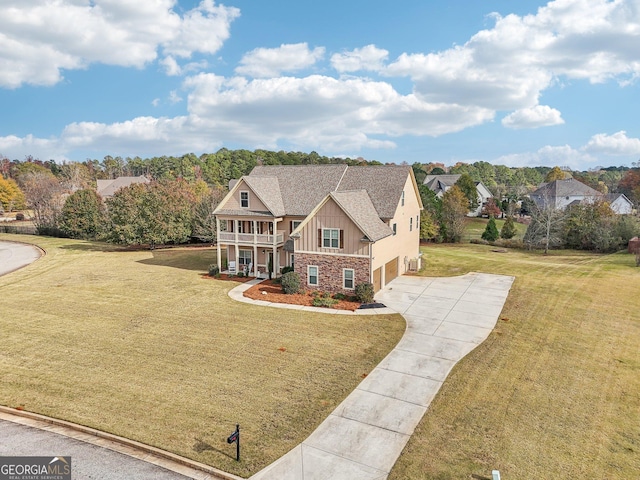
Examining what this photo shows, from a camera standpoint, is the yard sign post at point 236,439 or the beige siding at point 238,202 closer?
the yard sign post at point 236,439

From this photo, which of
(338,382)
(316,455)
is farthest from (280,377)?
(316,455)

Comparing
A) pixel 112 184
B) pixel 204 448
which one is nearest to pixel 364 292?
pixel 204 448

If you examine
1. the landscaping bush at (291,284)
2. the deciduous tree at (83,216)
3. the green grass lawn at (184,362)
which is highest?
the deciduous tree at (83,216)

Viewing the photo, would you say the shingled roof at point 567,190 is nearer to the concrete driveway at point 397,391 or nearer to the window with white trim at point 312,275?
the concrete driveway at point 397,391

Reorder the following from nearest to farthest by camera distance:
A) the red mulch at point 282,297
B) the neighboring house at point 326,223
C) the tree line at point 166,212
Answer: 1. the red mulch at point 282,297
2. the neighboring house at point 326,223
3. the tree line at point 166,212

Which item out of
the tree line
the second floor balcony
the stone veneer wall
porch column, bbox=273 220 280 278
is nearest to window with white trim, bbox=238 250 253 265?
the second floor balcony

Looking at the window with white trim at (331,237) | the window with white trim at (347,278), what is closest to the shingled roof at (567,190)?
the window with white trim at (347,278)

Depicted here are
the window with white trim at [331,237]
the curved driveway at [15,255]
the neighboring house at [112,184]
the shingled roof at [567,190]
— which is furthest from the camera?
the neighboring house at [112,184]
